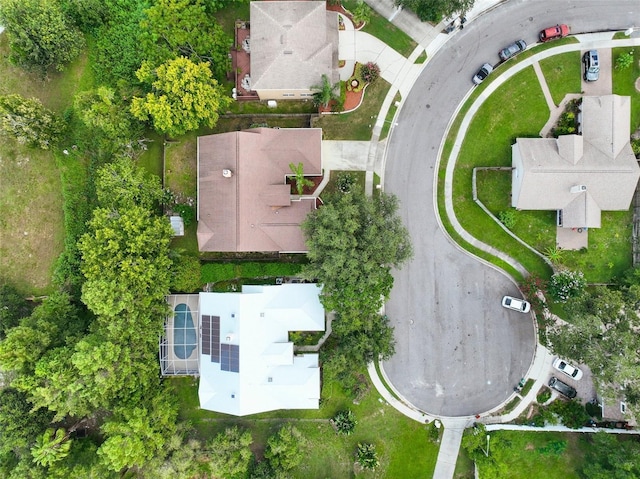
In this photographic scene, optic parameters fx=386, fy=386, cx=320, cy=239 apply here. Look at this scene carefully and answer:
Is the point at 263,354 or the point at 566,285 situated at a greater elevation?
the point at 566,285

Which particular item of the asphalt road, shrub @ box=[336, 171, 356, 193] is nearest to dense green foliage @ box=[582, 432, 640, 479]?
the asphalt road

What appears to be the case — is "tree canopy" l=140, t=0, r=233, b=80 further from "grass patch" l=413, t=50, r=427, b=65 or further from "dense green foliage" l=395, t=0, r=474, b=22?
"grass patch" l=413, t=50, r=427, b=65

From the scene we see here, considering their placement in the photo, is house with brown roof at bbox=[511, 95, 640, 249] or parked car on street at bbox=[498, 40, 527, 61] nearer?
house with brown roof at bbox=[511, 95, 640, 249]

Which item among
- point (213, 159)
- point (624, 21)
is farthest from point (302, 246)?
point (624, 21)

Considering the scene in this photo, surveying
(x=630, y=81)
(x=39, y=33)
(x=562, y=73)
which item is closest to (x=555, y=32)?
(x=562, y=73)

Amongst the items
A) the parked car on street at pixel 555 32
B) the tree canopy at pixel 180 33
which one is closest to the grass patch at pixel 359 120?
the tree canopy at pixel 180 33

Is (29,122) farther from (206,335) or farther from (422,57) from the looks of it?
(422,57)

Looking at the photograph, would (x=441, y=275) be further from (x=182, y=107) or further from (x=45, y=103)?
(x=45, y=103)
